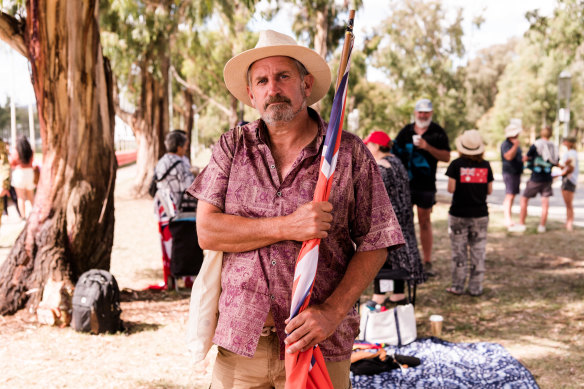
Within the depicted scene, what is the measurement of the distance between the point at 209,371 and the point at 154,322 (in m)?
1.34

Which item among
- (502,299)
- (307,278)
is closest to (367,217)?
(307,278)

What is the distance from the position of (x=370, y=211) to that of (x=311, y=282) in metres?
0.40

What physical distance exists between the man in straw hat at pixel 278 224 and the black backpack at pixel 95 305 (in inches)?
130

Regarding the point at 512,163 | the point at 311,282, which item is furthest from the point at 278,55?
the point at 512,163

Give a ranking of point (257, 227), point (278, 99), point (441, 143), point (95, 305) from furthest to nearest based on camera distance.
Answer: point (441, 143)
point (95, 305)
point (278, 99)
point (257, 227)

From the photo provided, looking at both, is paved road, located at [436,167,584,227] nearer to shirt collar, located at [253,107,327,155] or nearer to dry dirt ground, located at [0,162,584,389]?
dry dirt ground, located at [0,162,584,389]

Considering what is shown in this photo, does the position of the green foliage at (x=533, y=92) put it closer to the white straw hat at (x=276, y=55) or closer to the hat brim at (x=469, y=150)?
the hat brim at (x=469, y=150)

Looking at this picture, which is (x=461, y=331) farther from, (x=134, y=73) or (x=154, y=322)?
(x=134, y=73)

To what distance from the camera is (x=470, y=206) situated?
664 centimetres

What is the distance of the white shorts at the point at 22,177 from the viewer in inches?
444

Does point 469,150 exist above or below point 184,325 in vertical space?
above

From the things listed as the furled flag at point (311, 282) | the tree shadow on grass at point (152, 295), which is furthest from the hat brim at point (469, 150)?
the furled flag at point (311, 282)

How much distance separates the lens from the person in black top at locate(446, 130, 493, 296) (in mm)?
6625

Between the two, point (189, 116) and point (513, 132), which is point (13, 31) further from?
point (189, 116)
